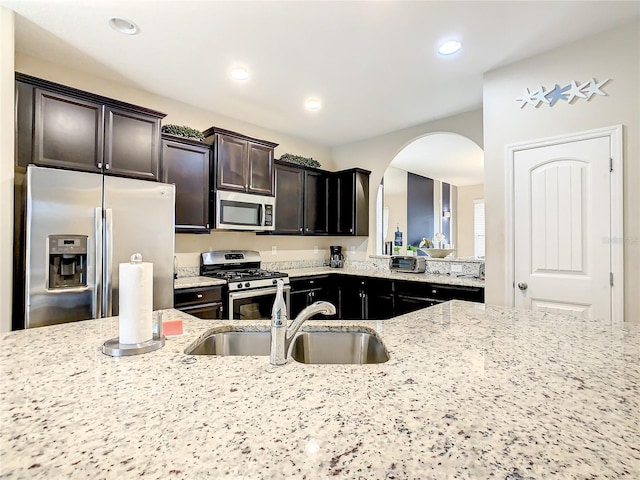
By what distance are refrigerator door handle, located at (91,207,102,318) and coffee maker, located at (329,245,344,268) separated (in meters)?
3.15

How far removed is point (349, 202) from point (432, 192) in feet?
11.3

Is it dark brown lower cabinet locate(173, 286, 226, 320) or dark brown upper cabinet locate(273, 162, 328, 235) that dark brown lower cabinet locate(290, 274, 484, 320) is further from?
dark brown lower cabinet locate(173, 286, 226, 320)

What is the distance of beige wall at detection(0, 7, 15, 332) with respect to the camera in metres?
2.04

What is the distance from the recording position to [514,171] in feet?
8.77

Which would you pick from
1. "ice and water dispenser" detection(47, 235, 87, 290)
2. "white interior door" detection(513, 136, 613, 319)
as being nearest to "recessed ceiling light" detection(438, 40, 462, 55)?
"white interior door" detection(513, 136, 613, 319)

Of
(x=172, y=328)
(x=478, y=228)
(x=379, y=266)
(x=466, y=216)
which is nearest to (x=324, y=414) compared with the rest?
(x=172, y=328)

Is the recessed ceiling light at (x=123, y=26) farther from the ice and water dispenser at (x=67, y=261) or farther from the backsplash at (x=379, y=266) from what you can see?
the backsplash at (x=379, y=266)

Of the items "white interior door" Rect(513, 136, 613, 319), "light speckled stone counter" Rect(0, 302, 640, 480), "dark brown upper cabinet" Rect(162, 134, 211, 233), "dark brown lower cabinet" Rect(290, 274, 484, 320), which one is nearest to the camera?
"light speckled stone counter" Rect(0, 302, 640, 480)

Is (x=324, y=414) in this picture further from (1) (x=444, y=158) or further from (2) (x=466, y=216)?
(2) (x=466, y=216)

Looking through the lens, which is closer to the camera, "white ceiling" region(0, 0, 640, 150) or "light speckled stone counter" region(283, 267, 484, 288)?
"white ceiling" region(0, 0, 640, 150)

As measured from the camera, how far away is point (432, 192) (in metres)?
7.25

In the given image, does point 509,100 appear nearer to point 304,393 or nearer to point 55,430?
point 304,393

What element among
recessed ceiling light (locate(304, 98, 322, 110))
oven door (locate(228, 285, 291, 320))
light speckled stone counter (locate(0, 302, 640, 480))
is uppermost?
recessed ceiling light (locate(304, 98, 322, 110))

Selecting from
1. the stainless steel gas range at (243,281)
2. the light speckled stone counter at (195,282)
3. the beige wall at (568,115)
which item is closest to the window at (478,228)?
the beige wall at (568,115)
